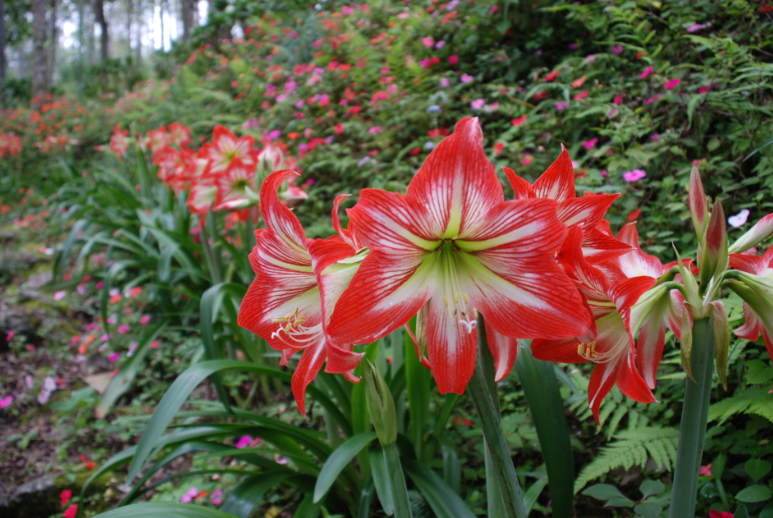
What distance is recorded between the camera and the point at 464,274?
726 millimetres

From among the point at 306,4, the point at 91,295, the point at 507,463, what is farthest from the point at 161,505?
the point at 306,4

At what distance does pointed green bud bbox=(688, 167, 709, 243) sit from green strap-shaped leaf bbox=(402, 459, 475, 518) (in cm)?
90

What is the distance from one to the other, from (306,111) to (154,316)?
2481 mm

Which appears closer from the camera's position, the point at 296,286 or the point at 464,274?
the point at 464,274

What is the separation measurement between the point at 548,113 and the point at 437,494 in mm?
2563

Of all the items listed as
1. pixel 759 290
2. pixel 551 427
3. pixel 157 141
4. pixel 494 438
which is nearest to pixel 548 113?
pixel 551 427

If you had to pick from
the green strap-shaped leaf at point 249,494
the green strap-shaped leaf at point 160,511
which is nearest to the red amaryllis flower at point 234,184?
the green strap-shaped leaf at point 249,494

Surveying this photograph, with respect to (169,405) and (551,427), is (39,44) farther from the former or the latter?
(551,427)

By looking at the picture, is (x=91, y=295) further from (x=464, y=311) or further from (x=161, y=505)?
(x=464, y=311)

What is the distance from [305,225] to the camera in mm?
3605

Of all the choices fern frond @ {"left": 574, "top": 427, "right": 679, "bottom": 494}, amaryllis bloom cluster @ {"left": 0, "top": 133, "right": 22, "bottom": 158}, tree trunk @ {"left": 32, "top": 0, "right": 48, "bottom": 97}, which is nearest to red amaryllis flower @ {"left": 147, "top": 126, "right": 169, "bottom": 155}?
fern frond @ {"left": 574, "top": 427, "right": 679, "bottom": 494}

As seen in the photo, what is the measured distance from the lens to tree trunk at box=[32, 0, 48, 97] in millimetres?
10508

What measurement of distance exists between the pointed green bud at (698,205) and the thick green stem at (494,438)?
13.1 inches

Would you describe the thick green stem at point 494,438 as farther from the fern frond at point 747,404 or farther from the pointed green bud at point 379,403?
the fern frond at point 747,404
